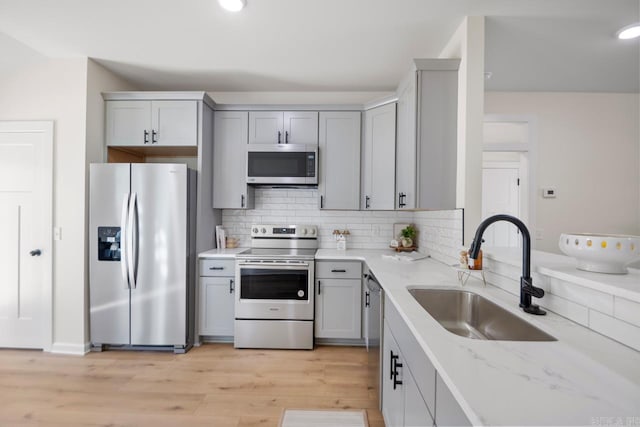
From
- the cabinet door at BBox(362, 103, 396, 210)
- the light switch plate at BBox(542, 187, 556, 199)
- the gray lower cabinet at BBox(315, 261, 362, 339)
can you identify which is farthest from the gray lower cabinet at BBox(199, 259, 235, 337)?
the light switch plate at BBox(542, 187, 556, 199)

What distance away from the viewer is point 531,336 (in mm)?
1093

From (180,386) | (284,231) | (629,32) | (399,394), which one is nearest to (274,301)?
(284,231)

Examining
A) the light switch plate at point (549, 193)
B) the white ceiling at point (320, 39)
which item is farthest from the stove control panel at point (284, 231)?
the light switch plate at point (549, 193)

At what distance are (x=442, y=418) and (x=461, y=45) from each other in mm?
2375

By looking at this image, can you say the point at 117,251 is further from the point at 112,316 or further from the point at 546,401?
the point at 546,401

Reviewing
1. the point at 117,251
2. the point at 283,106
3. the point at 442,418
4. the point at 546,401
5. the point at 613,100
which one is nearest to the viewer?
the point at 546,401

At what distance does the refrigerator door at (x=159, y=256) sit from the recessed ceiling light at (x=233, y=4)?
133cm

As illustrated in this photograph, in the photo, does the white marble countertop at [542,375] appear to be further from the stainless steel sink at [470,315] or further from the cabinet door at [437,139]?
the cabinet door at [437,139]

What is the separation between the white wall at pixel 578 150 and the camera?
10.9 ft

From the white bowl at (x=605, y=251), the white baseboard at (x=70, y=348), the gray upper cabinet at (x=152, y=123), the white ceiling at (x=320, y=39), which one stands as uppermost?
the white ceiling at (x=320, y=39)

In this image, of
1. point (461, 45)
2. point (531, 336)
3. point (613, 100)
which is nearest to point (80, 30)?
point (461, 45)

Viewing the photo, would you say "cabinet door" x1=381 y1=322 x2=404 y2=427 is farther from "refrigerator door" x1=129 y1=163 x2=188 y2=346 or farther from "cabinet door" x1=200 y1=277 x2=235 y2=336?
"refrigerator door" x1=129 y1=163 x2=188 y2=346

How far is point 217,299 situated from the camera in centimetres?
284

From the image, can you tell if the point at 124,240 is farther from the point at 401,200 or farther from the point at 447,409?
the point at 447,409
